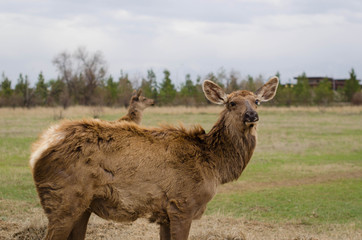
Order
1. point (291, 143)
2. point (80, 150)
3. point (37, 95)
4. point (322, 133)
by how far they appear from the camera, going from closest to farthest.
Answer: point (80, 150) < point (291, 143) < point (322, 133) < point (37, 95)

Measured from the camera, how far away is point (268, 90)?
280 inches

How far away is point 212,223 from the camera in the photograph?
9.48m

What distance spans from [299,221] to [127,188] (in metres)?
6.33

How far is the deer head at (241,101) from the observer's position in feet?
20.3

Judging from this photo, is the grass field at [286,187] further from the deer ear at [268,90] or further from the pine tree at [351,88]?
the pine tree at [351,88]

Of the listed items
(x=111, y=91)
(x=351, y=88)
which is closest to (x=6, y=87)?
(x=111, y=91)

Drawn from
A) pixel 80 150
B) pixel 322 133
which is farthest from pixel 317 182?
pixel 322 133

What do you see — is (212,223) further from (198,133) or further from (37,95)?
(37,95)

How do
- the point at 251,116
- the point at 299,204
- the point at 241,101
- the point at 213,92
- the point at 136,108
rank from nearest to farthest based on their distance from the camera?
the point at 251,116
the point at 241,101
the point at 213,92
the point at 299,204
the point at 136,108

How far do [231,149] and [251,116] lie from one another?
0.69 m

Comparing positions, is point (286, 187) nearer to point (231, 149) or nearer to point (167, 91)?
point (231, 149)

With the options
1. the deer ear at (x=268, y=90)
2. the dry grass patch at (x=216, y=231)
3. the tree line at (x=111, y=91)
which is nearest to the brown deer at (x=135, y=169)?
the deer ear at (x=268, y=90)

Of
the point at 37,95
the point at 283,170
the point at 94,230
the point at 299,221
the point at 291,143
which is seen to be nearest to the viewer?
the point at 94,230

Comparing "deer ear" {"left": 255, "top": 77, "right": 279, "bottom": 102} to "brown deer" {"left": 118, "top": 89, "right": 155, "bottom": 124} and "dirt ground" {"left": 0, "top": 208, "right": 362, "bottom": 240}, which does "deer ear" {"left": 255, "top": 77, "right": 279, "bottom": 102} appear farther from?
"brown deer" {"left": 118, "top": 89, "right": 155, "bottom": 124}
